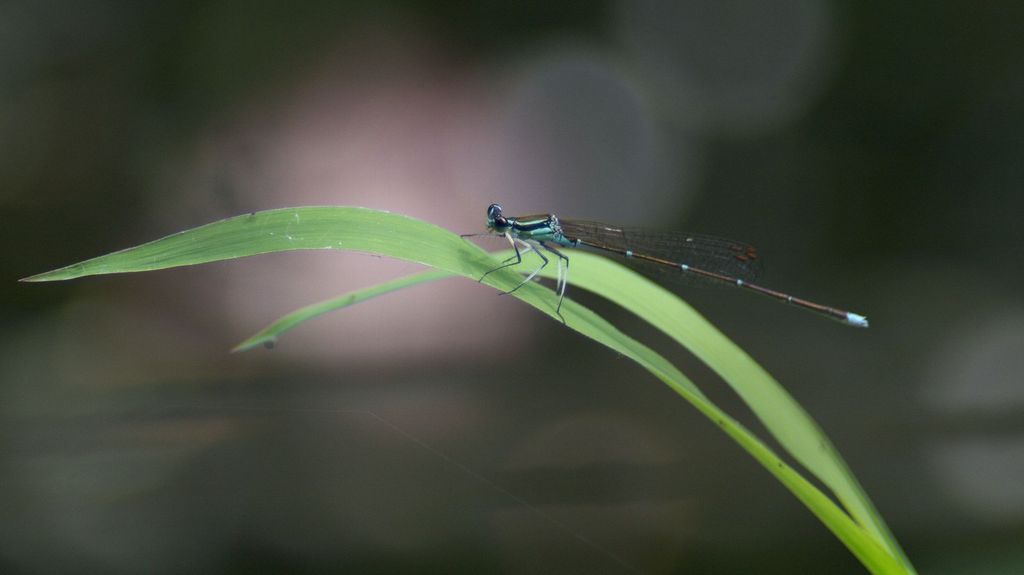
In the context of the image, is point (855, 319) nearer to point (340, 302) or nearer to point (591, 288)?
point (591, 288)

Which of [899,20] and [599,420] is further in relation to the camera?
[899,20]

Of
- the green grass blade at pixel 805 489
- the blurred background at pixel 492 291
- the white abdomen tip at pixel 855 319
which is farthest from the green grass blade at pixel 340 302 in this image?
the blurred background at pixel 492 291

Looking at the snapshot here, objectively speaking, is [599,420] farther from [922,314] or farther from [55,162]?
[55,162]

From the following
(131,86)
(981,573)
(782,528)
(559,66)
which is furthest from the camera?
(559,66)

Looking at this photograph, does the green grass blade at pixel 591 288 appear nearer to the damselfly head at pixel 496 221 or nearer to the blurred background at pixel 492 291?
the damselfly head at pixel 496 221

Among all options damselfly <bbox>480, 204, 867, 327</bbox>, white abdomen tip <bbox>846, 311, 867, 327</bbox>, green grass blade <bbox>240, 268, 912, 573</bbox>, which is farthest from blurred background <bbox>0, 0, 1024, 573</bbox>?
green grass blade <bbox>240, 268, 912, 573</bbox>

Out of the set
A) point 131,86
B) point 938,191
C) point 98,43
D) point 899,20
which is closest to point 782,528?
point 938,191
